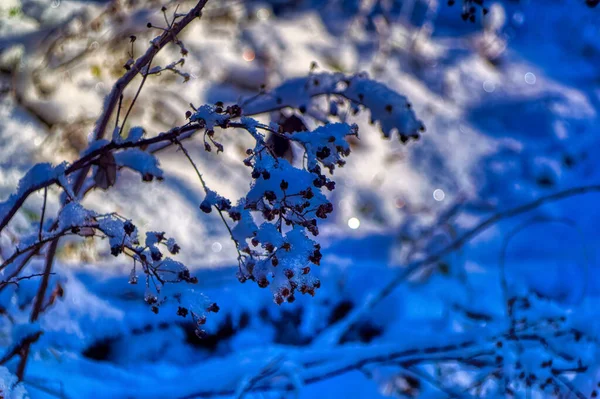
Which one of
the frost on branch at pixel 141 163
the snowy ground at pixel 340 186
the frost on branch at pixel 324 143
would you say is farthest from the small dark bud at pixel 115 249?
the snowy ground at pixel 340 186

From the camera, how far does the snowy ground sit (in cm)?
200

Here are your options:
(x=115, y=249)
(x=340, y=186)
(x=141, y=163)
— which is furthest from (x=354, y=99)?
(x=340, y=186)

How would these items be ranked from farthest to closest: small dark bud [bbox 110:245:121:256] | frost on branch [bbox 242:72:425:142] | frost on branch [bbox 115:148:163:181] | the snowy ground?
the snowy ground
frost on branch [bbox 242:72:425:142]
frost on branch [bbox 115:148:163:181]
small dark bud [bbox 110:245:121:256]

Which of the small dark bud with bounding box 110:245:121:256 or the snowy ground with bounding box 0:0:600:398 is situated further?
the snowy ground with bounding box 0:0:600:398

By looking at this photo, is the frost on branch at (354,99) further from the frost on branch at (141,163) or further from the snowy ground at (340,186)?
the snowy ground at (340,186)

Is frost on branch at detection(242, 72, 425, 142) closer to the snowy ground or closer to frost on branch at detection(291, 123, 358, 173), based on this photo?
frost on branch at detection(291, 123, 358, 173)

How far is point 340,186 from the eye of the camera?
357 centimetres

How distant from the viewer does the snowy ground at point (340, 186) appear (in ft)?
6.55

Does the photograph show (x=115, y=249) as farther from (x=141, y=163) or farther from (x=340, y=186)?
(x=340, y=186)

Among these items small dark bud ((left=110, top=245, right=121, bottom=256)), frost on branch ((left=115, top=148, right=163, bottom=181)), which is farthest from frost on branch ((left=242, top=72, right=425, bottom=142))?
small dark bud ((left=110, top=245, right=121, bottom=256))

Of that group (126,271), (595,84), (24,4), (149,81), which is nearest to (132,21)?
(149,81)

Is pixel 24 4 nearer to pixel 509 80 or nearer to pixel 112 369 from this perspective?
pixel 112 369

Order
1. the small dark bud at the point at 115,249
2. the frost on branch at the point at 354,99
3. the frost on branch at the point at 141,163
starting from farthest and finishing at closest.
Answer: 1. the frost on branch at the point at 354,99
2. the frost on branch at the point at 141,163
3. the small dark bud at the point at 115,249

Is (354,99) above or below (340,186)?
below
